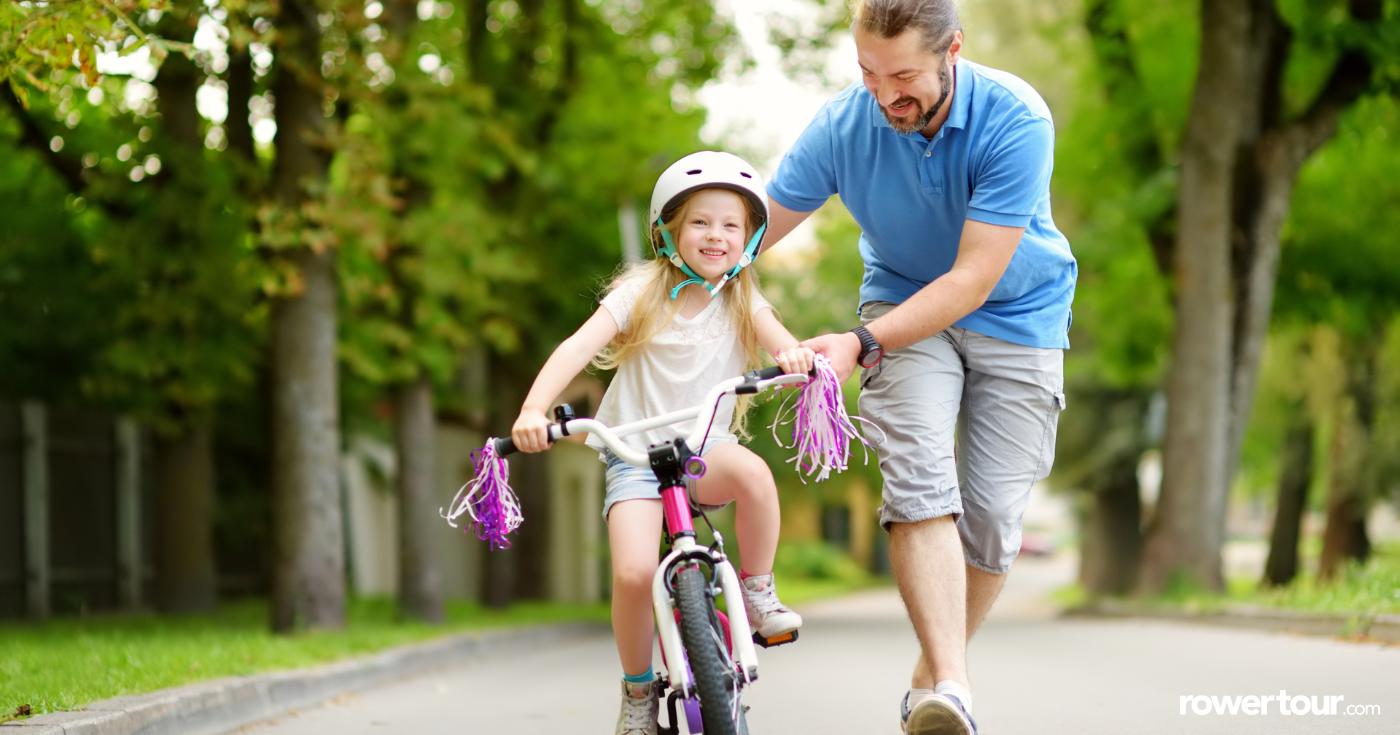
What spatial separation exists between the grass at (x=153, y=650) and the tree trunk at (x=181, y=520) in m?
0.38

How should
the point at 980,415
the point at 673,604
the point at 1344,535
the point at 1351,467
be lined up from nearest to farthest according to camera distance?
the point at 673,604, the point at 980,415, the point at 1351,467, the point at 1344,535

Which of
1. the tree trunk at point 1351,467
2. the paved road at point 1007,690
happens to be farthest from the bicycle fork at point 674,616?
the tree trunk at point 1351,467

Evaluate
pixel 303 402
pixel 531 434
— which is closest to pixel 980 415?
pixel 531 434

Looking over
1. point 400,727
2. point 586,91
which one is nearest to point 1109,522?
point 586,91

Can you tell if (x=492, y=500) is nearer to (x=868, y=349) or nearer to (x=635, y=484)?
(x=635, y=484)

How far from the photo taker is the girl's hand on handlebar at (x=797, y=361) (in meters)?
4.52

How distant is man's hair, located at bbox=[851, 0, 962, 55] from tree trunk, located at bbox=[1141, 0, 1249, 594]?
1294 centimetres

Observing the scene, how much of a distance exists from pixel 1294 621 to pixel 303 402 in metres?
7.03

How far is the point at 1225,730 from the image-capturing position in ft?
19.4

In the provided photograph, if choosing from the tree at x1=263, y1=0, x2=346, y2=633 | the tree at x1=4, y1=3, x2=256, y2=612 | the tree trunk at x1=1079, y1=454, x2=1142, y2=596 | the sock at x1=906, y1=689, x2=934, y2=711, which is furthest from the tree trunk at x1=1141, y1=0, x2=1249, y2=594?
the tree trunk at x1=1079, y1=454, x2=1142, y2=596

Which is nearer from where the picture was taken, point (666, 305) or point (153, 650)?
point (666, 305)

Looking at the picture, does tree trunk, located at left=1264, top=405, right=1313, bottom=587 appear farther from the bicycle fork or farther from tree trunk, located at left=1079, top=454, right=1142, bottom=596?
the bicycle fork

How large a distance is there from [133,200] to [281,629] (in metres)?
4.74

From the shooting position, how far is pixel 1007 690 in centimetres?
808
